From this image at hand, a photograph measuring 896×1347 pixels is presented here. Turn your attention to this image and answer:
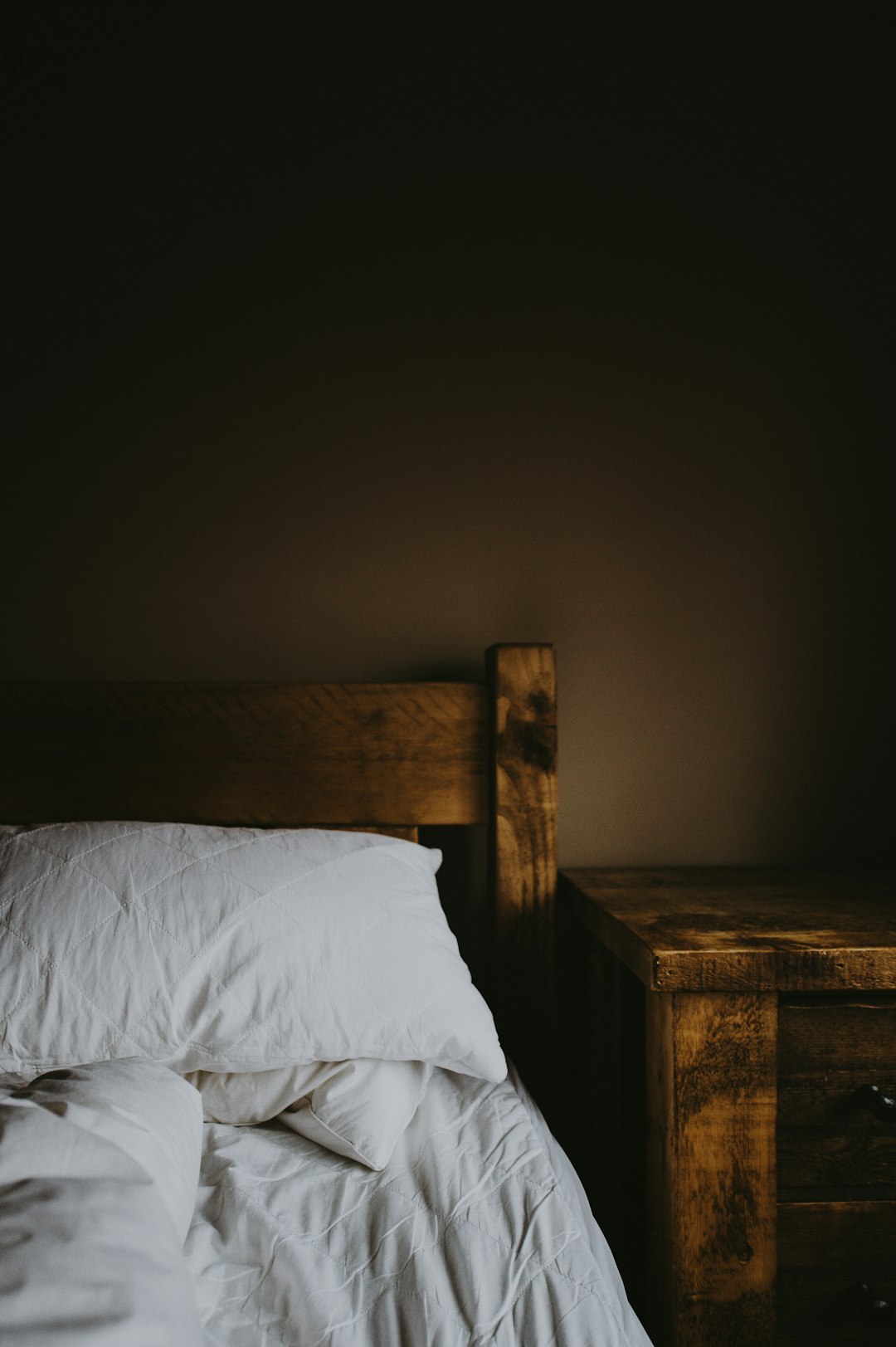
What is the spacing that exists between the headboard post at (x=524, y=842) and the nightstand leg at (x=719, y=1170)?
34 centimetres

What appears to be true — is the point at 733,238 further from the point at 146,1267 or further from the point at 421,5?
the point at 146,1267

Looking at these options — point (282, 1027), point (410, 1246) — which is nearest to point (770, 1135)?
point (410, 1246)

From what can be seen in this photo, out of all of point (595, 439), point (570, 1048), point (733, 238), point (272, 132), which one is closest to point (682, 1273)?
point (570, 1048)

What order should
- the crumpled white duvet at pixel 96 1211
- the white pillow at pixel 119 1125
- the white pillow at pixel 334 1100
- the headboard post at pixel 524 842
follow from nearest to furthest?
the crumpled white duvet at pixel 96 1211, the white pillow at pixel 119 1125, the white pillow at pixel 334 1100, the headboard post at pixel 524 842

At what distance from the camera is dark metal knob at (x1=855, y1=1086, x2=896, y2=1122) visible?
825 mm

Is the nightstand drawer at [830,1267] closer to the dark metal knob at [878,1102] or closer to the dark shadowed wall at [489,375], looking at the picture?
the dark metal knob at [878,1102]

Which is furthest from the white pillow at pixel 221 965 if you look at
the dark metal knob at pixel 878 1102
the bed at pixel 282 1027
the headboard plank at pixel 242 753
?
the dark metal knob at pixel 878 1102

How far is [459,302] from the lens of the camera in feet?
4.30

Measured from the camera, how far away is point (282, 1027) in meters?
0.81

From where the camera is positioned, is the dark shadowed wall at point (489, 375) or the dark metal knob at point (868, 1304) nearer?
the dark metal knob at point (868, 1304)

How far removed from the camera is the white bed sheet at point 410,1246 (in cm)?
60

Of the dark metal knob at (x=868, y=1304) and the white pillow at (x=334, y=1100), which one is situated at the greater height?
the white pillow at (x=334, y=1100)

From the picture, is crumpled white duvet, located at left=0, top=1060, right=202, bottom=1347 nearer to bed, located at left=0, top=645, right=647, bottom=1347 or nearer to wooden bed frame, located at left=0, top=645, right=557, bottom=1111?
bed, located at left=0, top=645, right=647, bottom=1347

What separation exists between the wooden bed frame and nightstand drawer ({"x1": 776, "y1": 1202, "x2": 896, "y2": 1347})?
379 millimetres
